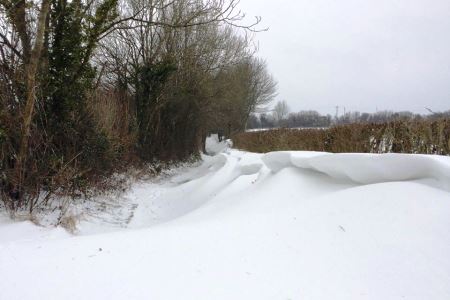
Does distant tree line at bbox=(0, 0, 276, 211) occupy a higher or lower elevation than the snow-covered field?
higher

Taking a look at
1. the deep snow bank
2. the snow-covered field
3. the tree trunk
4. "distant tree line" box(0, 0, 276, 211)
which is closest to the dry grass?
the deep snow bank

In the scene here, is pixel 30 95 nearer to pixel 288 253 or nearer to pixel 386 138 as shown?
pixel 288 253

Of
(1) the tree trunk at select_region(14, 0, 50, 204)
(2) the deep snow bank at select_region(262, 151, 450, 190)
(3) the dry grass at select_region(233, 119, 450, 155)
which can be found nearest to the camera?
(2) the deep snow bank at select_region(262, 151, 450, 190)

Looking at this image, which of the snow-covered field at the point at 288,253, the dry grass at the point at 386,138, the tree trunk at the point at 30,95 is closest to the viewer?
the snow-covered field at the point at 288,253

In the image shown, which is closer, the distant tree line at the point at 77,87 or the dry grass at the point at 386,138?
the distant tree line at the point at 77,87

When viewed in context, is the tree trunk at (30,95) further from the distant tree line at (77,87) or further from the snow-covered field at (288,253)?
the snow-covered field at (288,253)

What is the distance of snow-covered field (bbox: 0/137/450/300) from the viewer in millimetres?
1797

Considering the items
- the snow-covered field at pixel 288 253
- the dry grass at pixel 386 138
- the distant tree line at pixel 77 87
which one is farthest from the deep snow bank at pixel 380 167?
the distant tree line at pixel 77 87

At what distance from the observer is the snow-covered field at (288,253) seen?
5.90ft

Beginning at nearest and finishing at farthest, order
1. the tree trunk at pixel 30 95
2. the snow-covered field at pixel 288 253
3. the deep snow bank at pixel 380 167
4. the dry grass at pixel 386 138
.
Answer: the snow-covered field at pixel 288 253, the deep snow bank at pixel 380 167, the tree trunk at pixel 30 95, the dry grass at pixel 386 138

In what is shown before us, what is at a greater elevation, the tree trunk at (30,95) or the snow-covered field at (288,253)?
Answer: the tree trunk at (30,95)

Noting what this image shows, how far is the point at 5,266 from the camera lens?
194 cm

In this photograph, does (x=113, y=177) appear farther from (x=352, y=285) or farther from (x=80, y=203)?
(x=352, y=285)

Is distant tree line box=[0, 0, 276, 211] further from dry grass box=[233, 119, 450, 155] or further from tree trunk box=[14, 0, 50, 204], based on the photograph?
dry grass box=[233, 119, 450, 155]
